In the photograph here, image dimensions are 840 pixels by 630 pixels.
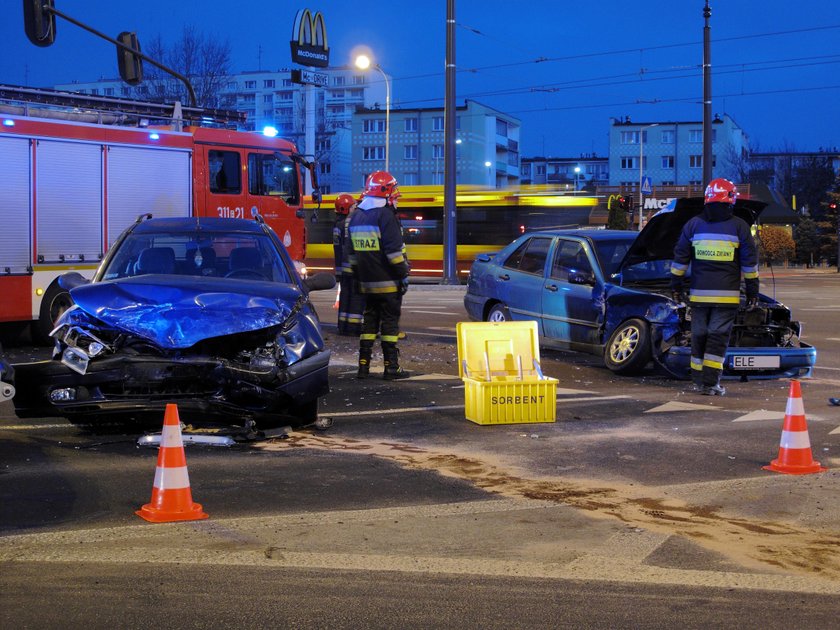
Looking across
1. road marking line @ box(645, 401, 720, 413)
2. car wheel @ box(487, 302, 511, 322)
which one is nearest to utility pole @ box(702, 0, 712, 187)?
car wheel @ box(487, 302, 511, 322)

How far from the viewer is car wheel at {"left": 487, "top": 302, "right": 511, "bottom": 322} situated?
44.2ft

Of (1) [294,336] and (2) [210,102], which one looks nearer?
(1) [294,336]

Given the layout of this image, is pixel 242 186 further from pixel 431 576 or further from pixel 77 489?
pixel 431 576

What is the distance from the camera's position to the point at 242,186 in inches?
768

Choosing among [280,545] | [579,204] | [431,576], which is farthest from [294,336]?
[579,204]

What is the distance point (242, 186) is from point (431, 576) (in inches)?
605

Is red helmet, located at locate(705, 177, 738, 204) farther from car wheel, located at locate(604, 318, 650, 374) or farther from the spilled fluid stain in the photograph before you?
the spilled fluid stain

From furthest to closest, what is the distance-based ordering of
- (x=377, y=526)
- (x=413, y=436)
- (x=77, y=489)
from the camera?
1. (x=413, y=436)
2. (x=77, y=489)
3. (x=377, y=526)

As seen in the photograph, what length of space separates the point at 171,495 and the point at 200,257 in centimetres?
380

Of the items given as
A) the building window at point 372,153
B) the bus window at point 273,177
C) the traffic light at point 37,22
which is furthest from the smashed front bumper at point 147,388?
the building window at point 372,153

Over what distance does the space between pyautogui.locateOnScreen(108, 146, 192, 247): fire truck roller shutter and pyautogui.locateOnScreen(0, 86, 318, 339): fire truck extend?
0.01 m

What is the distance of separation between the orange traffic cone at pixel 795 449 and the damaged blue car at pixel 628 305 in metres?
3.82

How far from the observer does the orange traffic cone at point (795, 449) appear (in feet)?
23.3

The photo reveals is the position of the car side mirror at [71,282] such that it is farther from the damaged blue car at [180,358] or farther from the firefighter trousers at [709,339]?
the firefighter trousers at [709,339]
